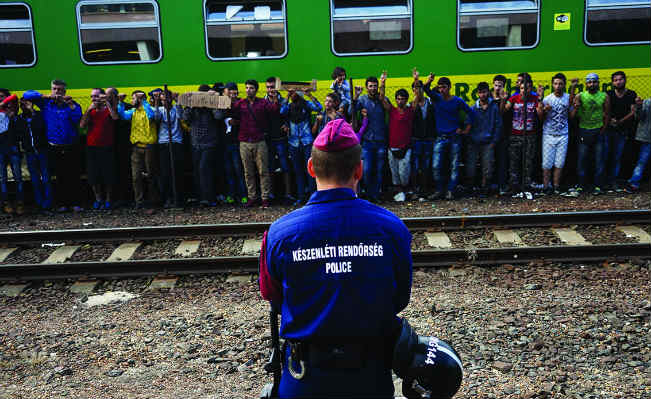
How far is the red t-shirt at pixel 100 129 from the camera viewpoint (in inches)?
411

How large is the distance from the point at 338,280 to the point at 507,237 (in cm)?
647

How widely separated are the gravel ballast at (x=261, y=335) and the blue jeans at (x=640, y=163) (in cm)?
416

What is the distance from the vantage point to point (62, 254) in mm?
8281

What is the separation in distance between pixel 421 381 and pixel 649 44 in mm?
10518

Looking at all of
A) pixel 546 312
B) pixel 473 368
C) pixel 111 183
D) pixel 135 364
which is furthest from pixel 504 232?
pixel 111 183

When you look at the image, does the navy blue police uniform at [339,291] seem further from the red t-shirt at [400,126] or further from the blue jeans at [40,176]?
the blue jeans at [40,176]

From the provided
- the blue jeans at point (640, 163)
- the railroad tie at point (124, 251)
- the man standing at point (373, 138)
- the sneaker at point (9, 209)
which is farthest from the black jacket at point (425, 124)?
the sneaker at point (9, 209)

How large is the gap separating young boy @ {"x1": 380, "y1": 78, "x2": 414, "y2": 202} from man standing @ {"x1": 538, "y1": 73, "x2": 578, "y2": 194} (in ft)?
7.71

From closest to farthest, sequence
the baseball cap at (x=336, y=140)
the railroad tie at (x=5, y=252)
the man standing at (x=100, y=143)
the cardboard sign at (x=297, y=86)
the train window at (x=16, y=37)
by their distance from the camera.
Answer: the baseball cap at (x=336, y=140), the railroad tie at (x=5, y=252), the cardboard sign at (x=297, y=86), the man standing at (x=100, y=143), the train window at (x=16, y=37)

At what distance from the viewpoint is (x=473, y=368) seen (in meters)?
4.91

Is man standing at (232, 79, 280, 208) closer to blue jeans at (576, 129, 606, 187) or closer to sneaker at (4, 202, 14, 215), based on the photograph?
sneaker at (4, 202, 14, 215)

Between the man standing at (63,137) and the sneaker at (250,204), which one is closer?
the man standing at (63,137)

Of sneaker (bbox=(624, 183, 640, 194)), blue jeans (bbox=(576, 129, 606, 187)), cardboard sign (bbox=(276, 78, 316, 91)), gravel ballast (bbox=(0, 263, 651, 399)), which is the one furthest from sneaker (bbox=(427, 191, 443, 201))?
gravel ballast (bbox=(0, 263, 651, 399))

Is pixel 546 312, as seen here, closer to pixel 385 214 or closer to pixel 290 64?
pixel 385 214
